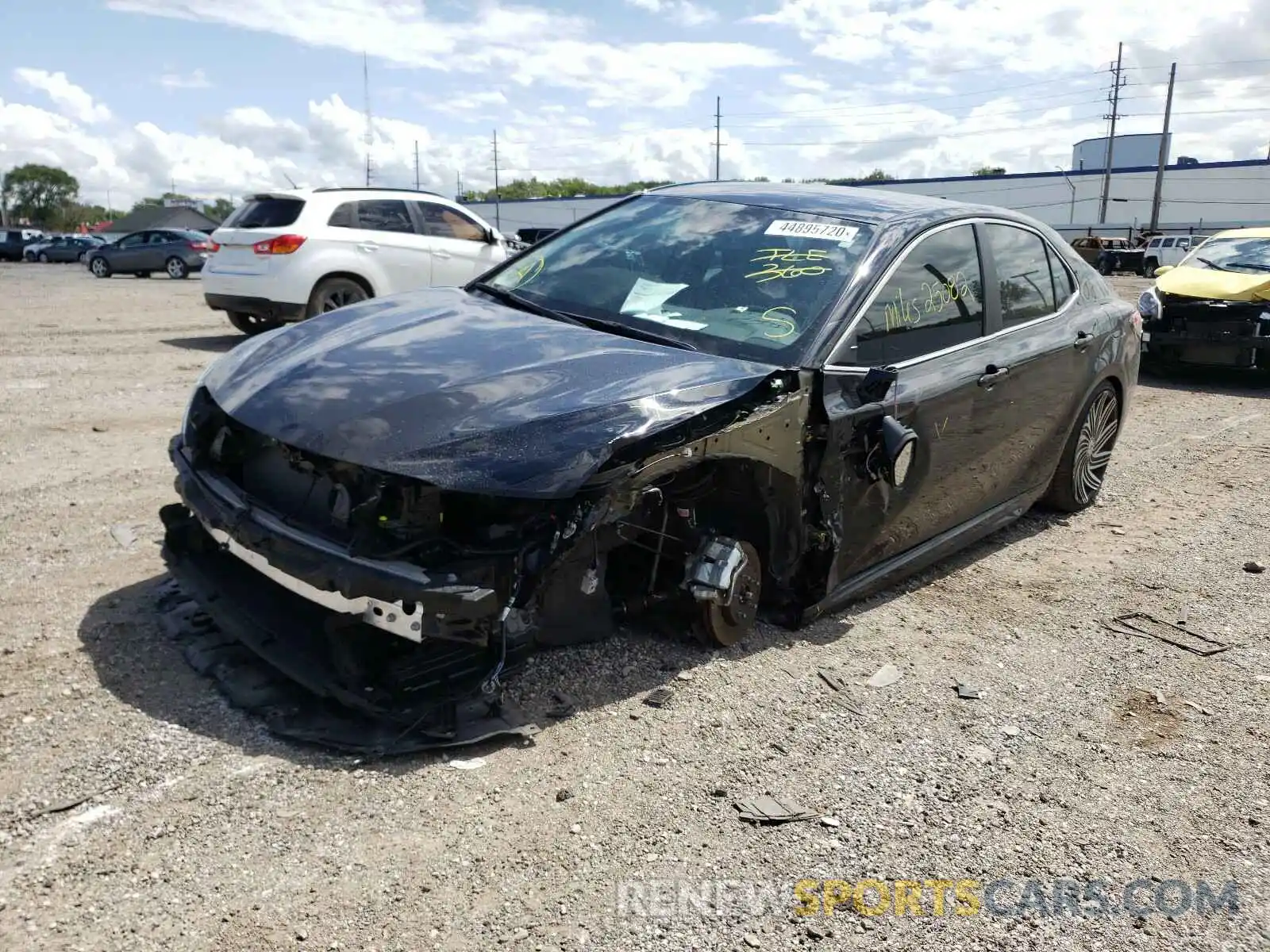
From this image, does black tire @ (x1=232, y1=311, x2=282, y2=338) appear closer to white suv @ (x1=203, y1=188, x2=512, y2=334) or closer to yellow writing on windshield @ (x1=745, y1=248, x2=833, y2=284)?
white suv @ (x1=203, y1=188, x2=512, y2=334)

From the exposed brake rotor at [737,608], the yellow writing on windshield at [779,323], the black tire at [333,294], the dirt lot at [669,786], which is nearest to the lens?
the dirt lot at [669,786]

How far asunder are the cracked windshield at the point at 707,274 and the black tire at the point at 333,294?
6869 millimetres

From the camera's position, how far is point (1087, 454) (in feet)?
19.7

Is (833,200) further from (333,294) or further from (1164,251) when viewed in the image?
(1164,251)

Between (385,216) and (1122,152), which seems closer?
(385,216)

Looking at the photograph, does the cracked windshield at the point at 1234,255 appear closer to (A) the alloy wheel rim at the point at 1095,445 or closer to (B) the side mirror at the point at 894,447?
(A) the alloy wheel rim at the point at 1095,445

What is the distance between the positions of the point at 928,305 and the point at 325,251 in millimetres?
8249

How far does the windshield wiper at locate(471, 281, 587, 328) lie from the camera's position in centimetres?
423

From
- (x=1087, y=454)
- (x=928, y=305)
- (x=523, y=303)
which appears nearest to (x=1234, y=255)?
(x=1087, y=454)

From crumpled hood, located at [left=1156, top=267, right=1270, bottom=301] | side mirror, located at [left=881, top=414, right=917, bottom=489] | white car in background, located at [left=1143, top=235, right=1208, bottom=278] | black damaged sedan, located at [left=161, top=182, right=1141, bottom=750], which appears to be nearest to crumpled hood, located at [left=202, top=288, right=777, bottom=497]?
black damaged sedan, located at [left=161, top=182, right=1141, bottom=750]

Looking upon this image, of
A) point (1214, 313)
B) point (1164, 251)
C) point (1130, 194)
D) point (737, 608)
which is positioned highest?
point (1130, 194)

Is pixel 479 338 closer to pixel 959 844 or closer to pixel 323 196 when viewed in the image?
pixel 959 844

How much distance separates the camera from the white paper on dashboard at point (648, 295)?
13.8 feet

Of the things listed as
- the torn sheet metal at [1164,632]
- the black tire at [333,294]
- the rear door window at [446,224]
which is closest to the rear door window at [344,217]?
the black tire at [333,294]
